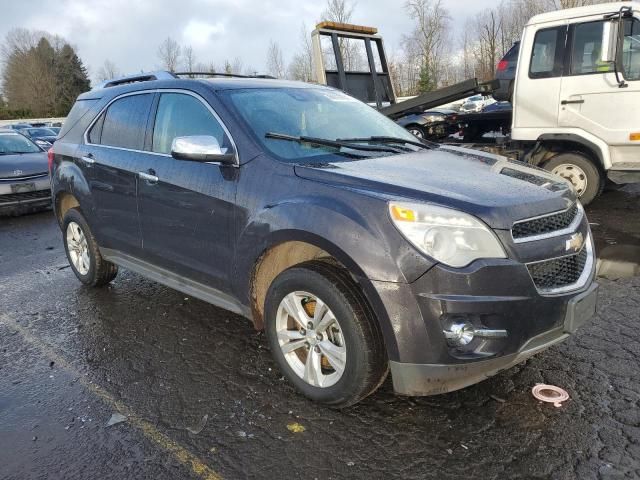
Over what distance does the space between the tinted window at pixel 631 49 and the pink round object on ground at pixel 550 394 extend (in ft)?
16.4

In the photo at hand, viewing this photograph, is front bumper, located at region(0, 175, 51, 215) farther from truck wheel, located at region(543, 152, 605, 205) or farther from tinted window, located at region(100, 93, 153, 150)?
truck wheel, located at region(543, 152, 605, 205)

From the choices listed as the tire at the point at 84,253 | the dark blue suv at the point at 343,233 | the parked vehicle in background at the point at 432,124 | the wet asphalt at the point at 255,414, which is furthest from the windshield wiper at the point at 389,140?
the parked vehicle in background at the point at 432,124

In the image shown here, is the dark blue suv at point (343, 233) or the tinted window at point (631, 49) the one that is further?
the tinted window at point (631, 49)

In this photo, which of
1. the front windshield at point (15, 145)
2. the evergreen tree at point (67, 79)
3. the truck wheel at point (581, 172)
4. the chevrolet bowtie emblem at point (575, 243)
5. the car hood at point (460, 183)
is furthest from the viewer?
the evergreen tree at point (67, 79)

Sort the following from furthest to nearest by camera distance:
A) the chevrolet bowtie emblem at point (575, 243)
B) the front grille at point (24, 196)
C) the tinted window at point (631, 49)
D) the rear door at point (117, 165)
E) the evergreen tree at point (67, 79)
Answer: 1. the evergreen tree at point (67, 79)
2. the front grille at point (24, 196)
3. the tinted window at point (631, 49)
4. the rear door at point (117, 165)
5. the chevrolet bowtie emblem at point (575, 243)

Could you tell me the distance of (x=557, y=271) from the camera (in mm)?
2732

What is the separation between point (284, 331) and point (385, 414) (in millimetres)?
720

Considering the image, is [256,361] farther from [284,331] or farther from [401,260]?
[401,260]

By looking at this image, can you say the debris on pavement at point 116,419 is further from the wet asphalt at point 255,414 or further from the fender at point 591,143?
the fender at point 591,143

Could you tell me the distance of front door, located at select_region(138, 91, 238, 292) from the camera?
3380 millimetres

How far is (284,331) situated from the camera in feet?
10.2

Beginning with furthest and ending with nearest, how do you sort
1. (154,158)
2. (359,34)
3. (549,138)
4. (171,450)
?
(359,34), (549,138), (154,158), (171,450)

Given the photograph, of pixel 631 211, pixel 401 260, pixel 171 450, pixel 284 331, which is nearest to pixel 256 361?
pixel 284 331

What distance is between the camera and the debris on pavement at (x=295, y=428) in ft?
9.19
